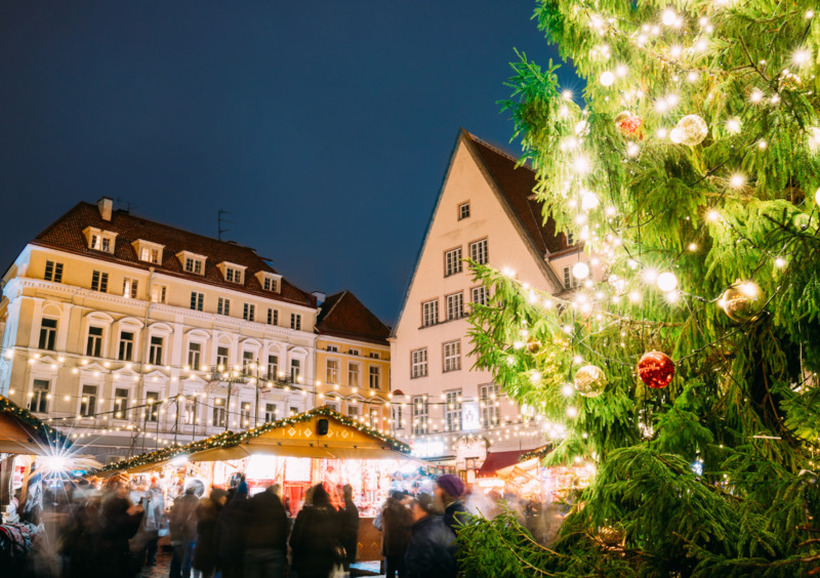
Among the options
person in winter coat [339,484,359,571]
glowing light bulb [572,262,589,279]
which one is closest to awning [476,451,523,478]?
person in winter coat [339,484,359,571]

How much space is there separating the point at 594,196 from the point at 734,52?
1.46m

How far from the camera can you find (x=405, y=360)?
98.7 ft

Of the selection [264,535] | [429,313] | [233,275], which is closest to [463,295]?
[429,313]

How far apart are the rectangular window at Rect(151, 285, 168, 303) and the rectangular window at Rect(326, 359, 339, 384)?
11.8 m

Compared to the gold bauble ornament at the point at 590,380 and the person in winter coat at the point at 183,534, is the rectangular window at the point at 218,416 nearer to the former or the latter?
the person in winter coat at the point at 183,534

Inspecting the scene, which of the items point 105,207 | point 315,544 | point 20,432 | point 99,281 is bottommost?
point 315,544

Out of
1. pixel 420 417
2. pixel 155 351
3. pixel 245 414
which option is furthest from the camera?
pixel 245 414

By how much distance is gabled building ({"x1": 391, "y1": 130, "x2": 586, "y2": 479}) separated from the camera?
2578 cm

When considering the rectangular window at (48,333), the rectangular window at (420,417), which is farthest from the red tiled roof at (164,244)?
the rectangular window at (420,417)

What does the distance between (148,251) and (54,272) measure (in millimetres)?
5547

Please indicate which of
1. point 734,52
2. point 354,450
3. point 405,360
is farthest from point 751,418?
point 405,360

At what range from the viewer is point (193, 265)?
3941 centimetres

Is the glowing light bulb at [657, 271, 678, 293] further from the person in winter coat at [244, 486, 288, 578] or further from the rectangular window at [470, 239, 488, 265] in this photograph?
the rectangular window at [470, 239, 488, 265]

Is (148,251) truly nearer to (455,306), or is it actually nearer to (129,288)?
(129,288)
